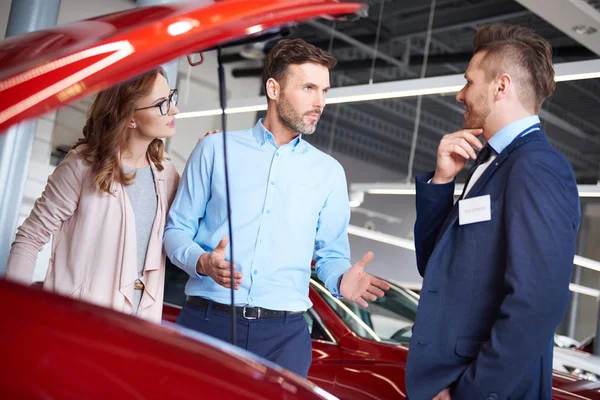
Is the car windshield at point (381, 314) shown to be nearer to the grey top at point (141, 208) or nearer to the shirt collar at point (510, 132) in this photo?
the grey top at point (141, 208)

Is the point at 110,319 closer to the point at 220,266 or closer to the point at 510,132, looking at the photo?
the point at 220,266

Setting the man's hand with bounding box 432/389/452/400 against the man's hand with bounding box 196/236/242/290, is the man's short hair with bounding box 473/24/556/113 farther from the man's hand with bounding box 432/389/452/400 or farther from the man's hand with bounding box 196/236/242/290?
the man's hand with bounding box 196/236/242/290

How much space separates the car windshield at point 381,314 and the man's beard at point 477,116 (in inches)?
78.7

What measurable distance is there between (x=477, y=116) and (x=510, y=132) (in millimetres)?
108

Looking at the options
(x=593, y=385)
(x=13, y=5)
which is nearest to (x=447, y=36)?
(x=13, y=5)

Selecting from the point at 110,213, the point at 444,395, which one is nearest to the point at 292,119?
the point at 110,213

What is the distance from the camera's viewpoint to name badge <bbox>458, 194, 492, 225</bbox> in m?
1.77

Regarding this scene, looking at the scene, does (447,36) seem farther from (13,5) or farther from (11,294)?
(11,294)

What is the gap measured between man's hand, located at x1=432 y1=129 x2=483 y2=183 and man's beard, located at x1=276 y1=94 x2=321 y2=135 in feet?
2.22

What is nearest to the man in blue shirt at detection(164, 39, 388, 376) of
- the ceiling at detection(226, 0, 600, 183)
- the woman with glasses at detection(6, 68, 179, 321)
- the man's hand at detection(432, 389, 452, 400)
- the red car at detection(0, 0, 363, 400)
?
the woman with glasses at detection(6, 68, 179, 321)

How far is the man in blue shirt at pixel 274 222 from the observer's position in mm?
2354

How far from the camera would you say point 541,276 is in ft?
5.35

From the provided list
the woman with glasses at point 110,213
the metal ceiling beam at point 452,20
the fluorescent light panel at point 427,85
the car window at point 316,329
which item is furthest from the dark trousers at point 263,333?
the metal ceiling beam at point 452,20

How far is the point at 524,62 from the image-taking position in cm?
186
